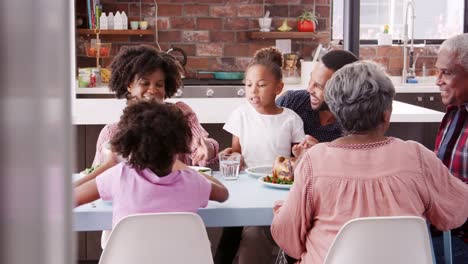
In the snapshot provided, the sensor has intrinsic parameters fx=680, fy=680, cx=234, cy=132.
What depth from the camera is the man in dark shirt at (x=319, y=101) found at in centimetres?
257

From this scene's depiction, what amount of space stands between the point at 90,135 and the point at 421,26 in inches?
163

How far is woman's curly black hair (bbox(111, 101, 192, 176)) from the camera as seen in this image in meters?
1.76

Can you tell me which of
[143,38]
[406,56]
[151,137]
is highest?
[143,38]

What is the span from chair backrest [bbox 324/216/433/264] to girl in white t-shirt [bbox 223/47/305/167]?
39.0 inches

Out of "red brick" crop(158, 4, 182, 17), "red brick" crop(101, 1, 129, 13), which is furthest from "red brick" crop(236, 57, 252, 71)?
"red brick" crop(101, 1, 129, 13)

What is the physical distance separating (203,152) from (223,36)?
147 inches

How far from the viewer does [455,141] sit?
84.0 inches

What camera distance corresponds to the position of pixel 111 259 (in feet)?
5.07

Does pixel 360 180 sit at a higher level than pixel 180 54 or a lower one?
lower

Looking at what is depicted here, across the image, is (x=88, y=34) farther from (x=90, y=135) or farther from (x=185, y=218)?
(x=185, y=218)

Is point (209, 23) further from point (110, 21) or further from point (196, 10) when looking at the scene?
point (110, 21)

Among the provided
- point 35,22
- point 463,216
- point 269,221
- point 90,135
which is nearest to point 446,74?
point 463,216

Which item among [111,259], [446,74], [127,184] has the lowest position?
[111,259]

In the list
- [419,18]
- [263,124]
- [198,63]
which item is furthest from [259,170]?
[419,18]
